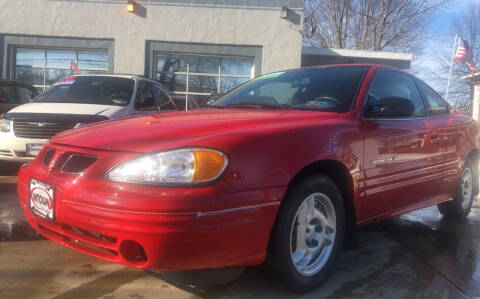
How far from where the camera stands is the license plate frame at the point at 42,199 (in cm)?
227

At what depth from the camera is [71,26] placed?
1163 centimetres

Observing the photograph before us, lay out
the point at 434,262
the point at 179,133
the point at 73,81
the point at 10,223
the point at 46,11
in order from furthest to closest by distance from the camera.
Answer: the point at 46,11 → the point at 73,81 → the point at 10,223 → the point at 434,262 → the point at 179,133

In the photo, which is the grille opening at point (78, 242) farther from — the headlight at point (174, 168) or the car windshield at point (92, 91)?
the car windshield at point (92, 91)

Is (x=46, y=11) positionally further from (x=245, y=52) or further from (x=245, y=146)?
(x=245, y=146)

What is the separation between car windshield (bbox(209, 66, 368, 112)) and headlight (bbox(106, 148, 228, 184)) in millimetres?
1249

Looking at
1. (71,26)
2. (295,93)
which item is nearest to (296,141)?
(295,93)

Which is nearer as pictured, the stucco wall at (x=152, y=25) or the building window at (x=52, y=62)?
the stucco wall at (x=152, y=25)

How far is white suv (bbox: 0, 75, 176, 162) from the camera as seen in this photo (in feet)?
17.4

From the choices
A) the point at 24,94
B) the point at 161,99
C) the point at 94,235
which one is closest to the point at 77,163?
the point at 94,235

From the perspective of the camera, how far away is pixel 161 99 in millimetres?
7258

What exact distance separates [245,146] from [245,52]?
10.0 m

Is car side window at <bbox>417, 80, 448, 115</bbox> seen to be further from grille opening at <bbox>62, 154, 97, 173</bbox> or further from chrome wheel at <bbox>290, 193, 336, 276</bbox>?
grille opening at <bbox>62, 154, 97, 173</bbox>

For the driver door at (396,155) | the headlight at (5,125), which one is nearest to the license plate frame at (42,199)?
the driver door at (396,155)

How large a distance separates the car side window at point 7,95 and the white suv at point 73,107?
1417 mm
